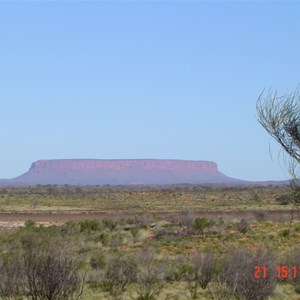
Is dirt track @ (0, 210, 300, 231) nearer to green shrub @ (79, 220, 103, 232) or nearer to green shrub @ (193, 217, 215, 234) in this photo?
green shrub @ (79, 220, 103, 232)

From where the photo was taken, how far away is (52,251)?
13977 mm

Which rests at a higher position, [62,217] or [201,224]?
[201,224]

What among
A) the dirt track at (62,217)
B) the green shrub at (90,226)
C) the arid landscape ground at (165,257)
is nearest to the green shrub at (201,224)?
the arid landscape ground at (165,257)

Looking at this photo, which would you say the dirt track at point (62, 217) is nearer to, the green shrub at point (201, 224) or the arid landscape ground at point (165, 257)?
the arid landscape ground at point (165, 257)

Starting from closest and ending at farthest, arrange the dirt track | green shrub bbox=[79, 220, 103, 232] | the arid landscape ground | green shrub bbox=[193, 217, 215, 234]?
the arid landscape ground < green shrub bbox=[193, 217, 215, 234] < green shrub bbox=[79, 220, 103, 232] < the dirt track

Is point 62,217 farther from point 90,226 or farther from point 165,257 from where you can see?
point 165,257

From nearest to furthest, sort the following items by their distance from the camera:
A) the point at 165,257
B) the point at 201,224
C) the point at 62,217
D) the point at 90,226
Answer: the point at 165,257, the point at 201,224, the point at 90,226, the point at 62,217

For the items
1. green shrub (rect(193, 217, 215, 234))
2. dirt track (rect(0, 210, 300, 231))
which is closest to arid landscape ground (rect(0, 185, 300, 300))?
green shrub (rect(193, 217, 215, 234))

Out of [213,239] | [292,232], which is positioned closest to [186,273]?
[213,239]

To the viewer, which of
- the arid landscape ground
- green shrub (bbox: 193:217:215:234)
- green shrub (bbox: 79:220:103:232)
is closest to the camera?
the arid landscape ground

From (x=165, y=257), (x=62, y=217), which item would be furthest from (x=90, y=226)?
(x=62, y=217)

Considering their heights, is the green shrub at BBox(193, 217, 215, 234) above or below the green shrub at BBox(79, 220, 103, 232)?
above

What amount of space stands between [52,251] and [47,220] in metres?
35.5

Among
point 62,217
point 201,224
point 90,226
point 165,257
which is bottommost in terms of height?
point 165,257
